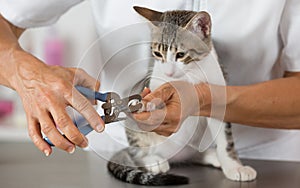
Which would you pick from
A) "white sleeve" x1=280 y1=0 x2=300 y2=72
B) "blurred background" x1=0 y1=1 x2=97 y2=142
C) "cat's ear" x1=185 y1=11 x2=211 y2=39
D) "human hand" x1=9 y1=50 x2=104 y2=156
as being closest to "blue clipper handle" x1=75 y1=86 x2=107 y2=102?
"human hand" x1=9 y1=50 x2=104 y2=156

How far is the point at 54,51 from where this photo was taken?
1700mm

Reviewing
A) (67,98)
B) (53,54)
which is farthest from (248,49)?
(53,54)

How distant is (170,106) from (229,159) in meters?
0.27

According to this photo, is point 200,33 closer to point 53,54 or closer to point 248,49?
point 248,49

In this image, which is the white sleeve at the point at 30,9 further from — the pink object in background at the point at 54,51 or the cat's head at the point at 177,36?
the pink object in background at the point at 54,51

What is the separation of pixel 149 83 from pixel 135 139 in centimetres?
17

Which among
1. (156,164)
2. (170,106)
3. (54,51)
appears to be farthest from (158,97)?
(54,51)

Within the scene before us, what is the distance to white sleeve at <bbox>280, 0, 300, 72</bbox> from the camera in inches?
36.2

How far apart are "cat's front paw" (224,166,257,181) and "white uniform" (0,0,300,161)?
125mm

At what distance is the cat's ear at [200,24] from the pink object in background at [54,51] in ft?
3.44

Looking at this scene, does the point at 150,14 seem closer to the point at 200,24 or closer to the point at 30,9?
the point at 200,24

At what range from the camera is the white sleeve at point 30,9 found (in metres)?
0.95

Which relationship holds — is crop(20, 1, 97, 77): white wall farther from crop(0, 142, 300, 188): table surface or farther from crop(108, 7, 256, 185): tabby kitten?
crop(108, 7, 256, 185): tabby kitten

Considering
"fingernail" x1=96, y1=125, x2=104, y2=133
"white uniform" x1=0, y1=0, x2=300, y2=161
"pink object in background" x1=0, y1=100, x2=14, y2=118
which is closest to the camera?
"fingernail" x1=96, y1=125, x2=104, y2=133
